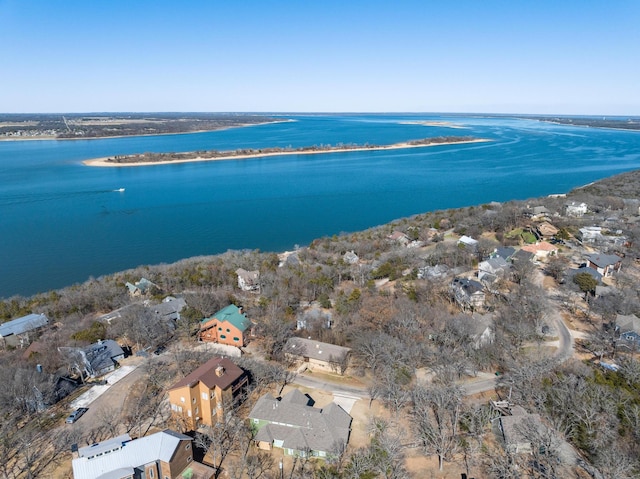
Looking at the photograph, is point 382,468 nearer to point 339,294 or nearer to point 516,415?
point 516,415

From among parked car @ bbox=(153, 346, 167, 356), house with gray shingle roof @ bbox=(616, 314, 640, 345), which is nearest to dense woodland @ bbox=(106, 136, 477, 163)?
parked car @ bbox=(153, 346, 167, 356)

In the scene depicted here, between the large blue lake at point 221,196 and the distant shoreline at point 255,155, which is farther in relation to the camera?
the distant shoreline at point 255,155

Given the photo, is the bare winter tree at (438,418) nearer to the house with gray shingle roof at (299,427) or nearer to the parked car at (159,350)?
the house with gray shingle roof at (299,427)

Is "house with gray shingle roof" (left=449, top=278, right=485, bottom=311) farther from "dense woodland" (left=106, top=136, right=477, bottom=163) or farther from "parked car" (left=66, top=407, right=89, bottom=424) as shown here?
"dense woodland" (left=106, top=136, right=477, bottom=163)

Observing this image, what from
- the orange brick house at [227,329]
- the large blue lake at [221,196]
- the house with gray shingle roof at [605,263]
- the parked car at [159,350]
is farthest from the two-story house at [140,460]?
the house with gray shingle roof at [605,263]

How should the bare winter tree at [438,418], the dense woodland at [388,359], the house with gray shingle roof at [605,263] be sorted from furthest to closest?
1. the house with gray shingle roof at [605,263]
2. the bare winter tree at [438,418]
3. the dense woodland at [388,359]

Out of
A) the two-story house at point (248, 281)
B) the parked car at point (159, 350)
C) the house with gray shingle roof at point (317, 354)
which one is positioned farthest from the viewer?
the two-story house at point (248, 281)
